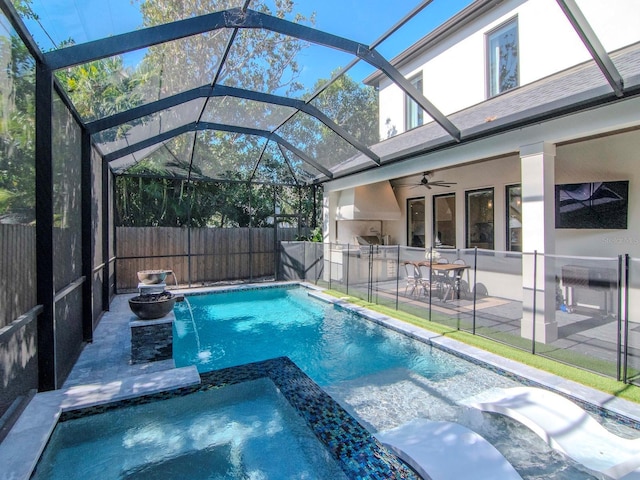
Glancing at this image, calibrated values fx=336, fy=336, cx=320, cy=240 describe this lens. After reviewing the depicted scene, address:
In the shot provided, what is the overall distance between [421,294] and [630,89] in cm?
521

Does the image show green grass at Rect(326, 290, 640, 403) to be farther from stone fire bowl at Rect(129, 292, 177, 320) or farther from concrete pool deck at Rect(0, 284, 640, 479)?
stone fire bowl at Rect(129, 292, 177, 320)

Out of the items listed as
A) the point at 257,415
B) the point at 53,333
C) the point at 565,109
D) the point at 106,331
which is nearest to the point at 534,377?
the point at 257,415

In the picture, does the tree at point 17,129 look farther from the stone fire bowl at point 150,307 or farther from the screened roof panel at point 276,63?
the screened roof panel at point 276,63

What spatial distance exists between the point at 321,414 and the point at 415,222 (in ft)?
31.3

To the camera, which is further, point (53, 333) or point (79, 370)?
point (79, 370)

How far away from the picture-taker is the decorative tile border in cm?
275

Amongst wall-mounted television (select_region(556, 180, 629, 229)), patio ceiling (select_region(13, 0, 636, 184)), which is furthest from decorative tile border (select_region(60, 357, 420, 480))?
wall-mounted television (select_region(556, 180, 629, 229))

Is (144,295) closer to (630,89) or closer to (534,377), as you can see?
(534,377)

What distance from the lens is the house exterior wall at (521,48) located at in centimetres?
630

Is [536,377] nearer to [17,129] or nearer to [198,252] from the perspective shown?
[17,129]

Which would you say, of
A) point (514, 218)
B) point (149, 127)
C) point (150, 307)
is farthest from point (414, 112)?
point (150, 307)

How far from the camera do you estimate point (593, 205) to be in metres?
7.07

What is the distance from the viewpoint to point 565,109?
202 inches

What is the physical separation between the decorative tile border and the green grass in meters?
3.04
